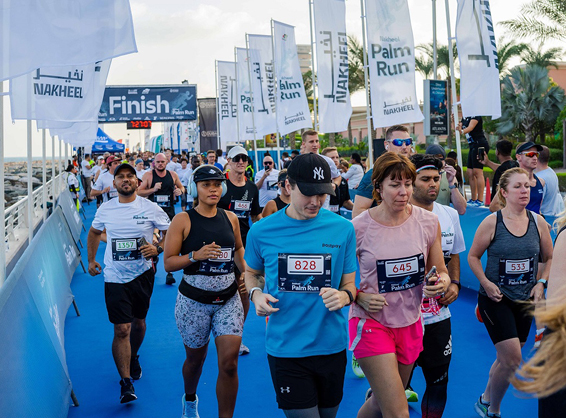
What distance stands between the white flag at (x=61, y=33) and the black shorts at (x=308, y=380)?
2341mm

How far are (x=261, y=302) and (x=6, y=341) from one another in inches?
62.1

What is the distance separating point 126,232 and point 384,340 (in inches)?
124

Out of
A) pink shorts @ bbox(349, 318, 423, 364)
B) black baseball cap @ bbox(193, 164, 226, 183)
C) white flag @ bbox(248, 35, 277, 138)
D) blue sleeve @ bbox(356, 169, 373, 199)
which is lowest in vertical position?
pink shorts @ bbox(349, 318, 423, 364)

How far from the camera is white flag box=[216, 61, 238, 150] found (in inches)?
1091

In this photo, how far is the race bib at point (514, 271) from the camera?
468cm

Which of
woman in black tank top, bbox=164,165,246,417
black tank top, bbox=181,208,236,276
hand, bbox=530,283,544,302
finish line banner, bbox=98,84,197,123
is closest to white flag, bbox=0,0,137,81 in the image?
woman in black tank top, bbox=164,165,246,417

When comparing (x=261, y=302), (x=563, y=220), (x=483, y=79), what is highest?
(x=483, y=79)

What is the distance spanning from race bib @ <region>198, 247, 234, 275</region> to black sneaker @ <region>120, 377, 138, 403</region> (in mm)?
1465

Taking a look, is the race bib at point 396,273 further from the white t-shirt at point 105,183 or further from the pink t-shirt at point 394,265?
the white t-shirt at point 105,183

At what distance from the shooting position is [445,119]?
13219 millimetres

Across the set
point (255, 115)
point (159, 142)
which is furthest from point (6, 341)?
point (159, 142)

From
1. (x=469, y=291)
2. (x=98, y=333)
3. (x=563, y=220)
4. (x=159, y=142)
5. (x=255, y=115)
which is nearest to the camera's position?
(x=563, y=220)

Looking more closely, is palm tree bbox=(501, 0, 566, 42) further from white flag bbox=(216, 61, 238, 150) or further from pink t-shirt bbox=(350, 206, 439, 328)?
pink t-shirt bbox=(350, 206, 439, 328)

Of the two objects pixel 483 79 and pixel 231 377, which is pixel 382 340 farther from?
pixel 483 79
